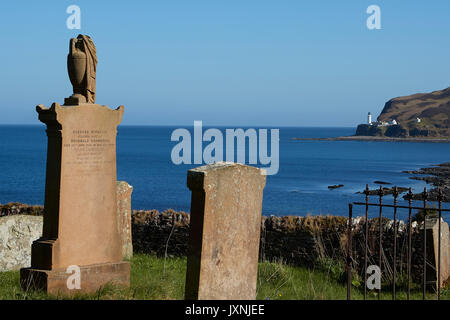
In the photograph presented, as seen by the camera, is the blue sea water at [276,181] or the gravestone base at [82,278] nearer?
the gravestone base at [82,278]

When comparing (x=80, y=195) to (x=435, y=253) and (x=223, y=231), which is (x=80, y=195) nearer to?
(x=223, y=231)

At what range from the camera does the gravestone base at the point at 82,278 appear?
8242mm

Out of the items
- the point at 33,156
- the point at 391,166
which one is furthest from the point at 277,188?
the point at 33,156

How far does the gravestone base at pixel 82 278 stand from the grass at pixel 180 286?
0.15 metres

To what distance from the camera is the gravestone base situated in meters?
8.24

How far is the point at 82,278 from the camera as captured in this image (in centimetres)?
848

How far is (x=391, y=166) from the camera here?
312 feet

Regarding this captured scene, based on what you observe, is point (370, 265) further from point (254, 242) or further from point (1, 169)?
point (1, 169)

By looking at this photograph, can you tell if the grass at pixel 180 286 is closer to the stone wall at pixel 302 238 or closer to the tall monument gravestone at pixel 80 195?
the tall monument gravestone at pixel 80 195

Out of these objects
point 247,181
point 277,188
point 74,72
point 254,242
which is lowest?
point 277,188

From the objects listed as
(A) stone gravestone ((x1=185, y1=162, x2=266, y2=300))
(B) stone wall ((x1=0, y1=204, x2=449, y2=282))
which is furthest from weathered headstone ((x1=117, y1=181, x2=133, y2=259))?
(A) stone gravestone ((x1=185, y1=162, x2=266, y2=300))

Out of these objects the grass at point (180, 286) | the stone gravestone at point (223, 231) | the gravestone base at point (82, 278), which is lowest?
the grass at point (180, 286)

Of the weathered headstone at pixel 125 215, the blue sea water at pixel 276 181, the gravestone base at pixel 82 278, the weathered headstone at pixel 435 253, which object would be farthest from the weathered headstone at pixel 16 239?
the blue sea water at pixel 276 181
